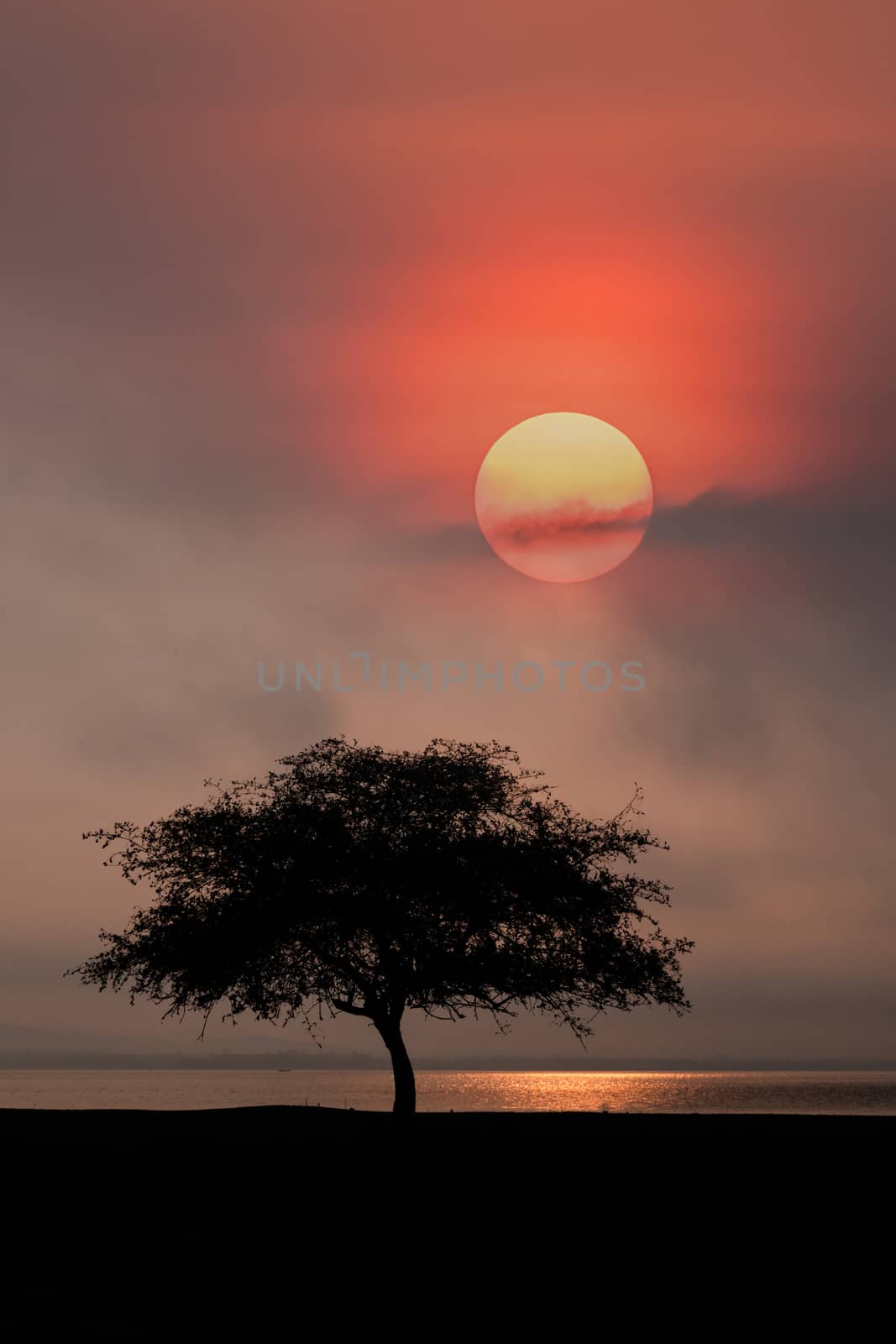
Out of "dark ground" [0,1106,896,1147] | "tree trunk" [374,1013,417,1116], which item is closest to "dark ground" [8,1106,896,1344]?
"dark ground" [0,1106,896,1147]

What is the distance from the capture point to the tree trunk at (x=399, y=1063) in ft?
154

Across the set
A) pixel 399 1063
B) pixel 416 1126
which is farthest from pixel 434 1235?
pixel 399 1063

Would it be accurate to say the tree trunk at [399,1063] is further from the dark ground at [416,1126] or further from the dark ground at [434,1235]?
the dark ground at [434,1235]

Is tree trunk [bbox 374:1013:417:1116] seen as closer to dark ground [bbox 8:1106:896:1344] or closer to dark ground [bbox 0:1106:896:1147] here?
dark ground [bbox 0:1106:896:1147]

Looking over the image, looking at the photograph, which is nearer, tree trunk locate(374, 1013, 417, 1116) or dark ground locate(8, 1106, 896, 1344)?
dark ground locate(8, 1106, 896, 1344)

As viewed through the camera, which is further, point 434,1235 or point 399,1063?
point 399,1063

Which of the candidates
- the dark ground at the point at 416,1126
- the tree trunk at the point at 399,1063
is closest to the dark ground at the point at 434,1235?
the dark ground at the point at 416,1126

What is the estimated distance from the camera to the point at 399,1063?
157 feet

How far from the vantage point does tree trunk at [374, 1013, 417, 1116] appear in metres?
46.8

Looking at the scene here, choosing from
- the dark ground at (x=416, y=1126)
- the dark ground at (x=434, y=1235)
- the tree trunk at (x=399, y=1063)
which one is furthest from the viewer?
the tree trunk at (x=399, y=1063)

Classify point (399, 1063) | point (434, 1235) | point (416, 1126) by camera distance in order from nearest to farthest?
point (434, 1235) → point (416, 1126) → point (399, 1063)

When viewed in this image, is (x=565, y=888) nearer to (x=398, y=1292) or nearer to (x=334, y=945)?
(x=334, y=945)

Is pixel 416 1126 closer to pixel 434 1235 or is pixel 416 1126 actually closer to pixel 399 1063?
pixel 399 1063

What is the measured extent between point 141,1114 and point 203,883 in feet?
26.4
